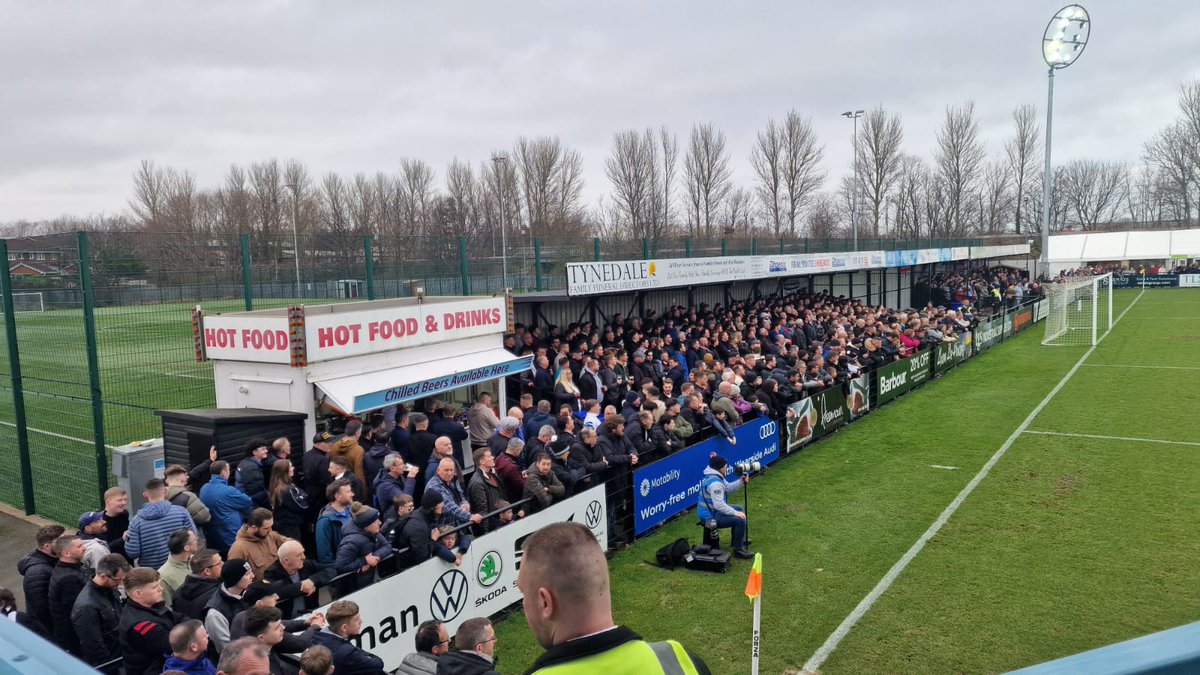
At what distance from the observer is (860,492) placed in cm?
1319

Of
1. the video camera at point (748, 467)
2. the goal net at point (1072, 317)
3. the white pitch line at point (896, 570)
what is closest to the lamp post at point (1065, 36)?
the goal net at point (1072, 317)

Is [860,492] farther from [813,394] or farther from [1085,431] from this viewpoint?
[1085,431]

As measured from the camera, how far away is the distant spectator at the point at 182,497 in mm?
7754

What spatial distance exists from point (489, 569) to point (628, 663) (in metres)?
7.16

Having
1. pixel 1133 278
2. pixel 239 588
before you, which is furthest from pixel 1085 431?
pixel 1133 278

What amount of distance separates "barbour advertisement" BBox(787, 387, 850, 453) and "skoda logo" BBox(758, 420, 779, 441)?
575 mm

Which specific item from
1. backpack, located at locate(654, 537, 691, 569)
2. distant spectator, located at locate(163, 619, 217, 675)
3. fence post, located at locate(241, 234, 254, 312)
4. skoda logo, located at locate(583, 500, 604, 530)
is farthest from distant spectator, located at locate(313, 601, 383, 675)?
fence post, located at locate(241, 234, 254, 312)

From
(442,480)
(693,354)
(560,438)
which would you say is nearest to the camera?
(442,480)

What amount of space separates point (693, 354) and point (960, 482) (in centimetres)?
687

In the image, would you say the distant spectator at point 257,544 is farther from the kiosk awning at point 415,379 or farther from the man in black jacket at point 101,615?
the kiosk awning at point 415,379

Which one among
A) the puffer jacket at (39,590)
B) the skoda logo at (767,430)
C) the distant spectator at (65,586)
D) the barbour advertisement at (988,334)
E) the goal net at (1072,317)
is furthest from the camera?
the goal net at (1072,317)

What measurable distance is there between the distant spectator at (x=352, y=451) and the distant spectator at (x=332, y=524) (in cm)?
113

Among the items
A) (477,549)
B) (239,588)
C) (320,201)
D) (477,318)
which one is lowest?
(477,549)

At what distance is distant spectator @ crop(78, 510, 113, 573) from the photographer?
22.2 ft
